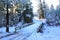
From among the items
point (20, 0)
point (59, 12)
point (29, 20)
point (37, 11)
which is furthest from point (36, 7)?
point (20, 0)

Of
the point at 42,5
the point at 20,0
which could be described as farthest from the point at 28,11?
the point at 42,5

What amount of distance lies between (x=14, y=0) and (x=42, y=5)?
→ 82.6 m

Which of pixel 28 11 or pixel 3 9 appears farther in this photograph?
pixel 28 11

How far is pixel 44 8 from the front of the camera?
114 metres

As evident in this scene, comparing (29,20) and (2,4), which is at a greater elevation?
(2,4)

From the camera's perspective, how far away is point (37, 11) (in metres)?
117

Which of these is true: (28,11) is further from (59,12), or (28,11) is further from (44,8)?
(44,8)

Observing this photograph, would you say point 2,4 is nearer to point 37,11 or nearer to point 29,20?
point 29,20

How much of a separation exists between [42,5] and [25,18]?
4577 cm

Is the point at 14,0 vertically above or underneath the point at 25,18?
above

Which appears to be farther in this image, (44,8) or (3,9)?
(44,8)

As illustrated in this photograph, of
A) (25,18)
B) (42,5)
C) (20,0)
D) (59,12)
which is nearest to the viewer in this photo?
(20,0)

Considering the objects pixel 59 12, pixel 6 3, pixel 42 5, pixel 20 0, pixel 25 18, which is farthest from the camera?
pixel 42 5

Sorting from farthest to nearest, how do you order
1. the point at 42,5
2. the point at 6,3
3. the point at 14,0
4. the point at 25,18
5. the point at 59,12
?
the point at 42,5, the point at 59,12, the point at 25,18, the point at 14,0, the point at 6,3
